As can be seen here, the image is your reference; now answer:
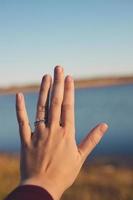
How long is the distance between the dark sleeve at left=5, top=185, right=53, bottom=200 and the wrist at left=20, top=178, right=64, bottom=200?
2 centimetres

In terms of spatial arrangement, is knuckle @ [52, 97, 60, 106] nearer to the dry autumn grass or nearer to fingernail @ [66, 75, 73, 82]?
fingernail @ [66, 75, 73, 82]

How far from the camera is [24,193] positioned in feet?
3.80

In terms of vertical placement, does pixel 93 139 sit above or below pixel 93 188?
above

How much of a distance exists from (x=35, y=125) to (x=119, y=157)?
17795mm

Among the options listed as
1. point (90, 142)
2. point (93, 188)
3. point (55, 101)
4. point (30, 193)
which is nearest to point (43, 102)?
point (55, 101)

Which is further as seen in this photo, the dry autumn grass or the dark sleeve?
the dry autumn grass

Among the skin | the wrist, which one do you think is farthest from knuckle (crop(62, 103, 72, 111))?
the wrist

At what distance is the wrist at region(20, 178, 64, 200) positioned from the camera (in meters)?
1.19

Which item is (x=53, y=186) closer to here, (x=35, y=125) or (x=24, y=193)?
(x=24, y=193)

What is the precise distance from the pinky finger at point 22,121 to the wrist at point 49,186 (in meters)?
0.13

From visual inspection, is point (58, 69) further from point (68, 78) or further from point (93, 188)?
point (93, 188)

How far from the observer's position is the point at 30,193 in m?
1.15

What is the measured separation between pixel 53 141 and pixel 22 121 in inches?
4.7

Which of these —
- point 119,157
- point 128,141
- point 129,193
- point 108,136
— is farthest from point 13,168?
point 108,136
